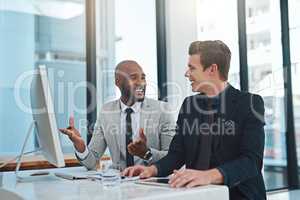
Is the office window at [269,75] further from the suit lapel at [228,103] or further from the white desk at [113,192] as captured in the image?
the white desk at [113,192]

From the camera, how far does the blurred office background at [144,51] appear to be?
3594 millimetres

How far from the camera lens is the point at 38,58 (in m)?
3.73

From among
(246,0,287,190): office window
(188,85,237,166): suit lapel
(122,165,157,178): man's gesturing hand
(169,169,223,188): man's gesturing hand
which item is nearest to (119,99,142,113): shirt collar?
(188,85,237,166): suit lapel

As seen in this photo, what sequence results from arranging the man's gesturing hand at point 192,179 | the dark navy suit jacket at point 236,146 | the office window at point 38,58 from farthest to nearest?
1. the office window at point 38,58
2. the dark navy suit jacket at point 236,146
3. the man's gesturing hand at point 192,179

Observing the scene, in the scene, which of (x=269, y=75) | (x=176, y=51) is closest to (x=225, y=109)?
(x=176, y=51)

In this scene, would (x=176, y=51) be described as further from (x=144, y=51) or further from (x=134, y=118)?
(x=134, y=118)

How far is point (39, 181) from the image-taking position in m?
1.49

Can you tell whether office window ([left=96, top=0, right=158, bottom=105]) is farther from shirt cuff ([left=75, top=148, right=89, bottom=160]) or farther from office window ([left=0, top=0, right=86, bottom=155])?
shirt cuff ([left=75, top=148, right=89, bottom=160])

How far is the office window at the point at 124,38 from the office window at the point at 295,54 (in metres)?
2.06

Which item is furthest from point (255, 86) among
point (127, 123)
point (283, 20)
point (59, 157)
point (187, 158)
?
point (59, 157)

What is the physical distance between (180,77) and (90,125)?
3.72ft

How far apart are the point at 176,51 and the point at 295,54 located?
6.30ft

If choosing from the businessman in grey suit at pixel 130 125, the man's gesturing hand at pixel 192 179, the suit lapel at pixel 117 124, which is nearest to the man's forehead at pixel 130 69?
the businessman in grey suit at pixel 130 125

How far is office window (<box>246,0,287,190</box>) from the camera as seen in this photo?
4684mm
